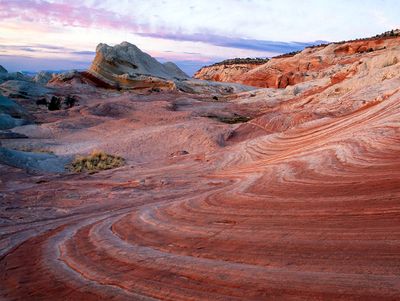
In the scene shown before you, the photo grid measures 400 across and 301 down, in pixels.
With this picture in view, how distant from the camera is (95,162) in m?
13.6

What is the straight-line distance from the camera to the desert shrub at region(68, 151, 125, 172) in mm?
12844

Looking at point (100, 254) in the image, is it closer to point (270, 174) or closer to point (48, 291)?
point (48, 291)

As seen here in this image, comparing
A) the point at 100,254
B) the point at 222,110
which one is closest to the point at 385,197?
the point at 100,254

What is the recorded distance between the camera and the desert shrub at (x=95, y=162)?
1284 cm

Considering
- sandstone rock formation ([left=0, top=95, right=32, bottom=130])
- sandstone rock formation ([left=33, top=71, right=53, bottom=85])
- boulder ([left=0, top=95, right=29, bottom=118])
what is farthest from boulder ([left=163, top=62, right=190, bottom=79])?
sandstone rock formation ([left=0, top=95, right=32, bottom=130])

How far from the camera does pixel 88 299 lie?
9.98 ft

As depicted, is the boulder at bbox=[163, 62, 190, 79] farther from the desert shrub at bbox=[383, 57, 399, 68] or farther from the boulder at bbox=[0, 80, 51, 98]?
the desert shrub at bbox=[383, 57, 399, 68]

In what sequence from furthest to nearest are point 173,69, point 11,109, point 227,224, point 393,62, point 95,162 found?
point 173,69, point 11,109, point 393,62, point 95,162, point 227,224

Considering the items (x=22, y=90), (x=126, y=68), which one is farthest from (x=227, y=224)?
(x=126, y=68)

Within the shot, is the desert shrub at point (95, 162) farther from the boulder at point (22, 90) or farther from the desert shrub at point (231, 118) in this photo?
the boulder at point (22, 90)

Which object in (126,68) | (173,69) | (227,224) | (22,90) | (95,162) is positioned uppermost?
(173,69)

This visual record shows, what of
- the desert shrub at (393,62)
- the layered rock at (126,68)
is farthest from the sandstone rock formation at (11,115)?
the desert shrub at (393,62)

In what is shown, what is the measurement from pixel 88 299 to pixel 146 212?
2259 millimetres

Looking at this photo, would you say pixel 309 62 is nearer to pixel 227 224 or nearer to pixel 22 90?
pixel 22 90
